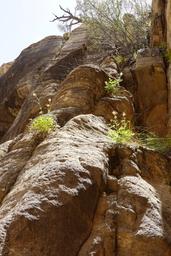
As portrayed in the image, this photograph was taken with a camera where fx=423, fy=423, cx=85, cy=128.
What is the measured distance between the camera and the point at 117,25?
14.4 metres

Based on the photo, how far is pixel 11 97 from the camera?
1438cm

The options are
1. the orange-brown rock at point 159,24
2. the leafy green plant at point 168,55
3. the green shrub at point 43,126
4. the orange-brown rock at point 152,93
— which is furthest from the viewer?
the orange-brown rock at point 159,24

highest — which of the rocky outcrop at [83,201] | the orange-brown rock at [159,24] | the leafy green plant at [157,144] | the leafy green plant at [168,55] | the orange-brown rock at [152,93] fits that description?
the orange-brown rock at [159,24]

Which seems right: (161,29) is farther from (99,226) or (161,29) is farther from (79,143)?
(99,226)

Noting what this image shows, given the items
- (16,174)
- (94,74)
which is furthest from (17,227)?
(94,74)

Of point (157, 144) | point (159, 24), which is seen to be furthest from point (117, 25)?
point (157, 144)

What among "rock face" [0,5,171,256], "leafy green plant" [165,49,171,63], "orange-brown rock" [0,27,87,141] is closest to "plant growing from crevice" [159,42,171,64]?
"leafy green plant" [165,49,171,63]

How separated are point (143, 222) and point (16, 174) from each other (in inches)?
83.3

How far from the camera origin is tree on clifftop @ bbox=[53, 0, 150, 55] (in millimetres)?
14422

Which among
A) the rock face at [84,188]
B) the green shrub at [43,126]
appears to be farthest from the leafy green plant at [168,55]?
the green shrub at [43,126]

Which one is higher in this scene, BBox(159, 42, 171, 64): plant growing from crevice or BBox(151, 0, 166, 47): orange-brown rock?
BBox(151, 0, 166, 47): orange-brown rock

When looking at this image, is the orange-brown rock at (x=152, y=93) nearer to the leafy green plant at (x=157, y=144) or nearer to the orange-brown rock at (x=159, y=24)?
the orange-brown rock at (x=159, y=24)

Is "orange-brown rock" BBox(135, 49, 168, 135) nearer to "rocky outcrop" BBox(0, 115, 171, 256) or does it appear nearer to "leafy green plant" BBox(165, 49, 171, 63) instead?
"leafy green plant" BBox(165, 49, 171, 63)

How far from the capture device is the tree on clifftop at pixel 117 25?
14422mm
